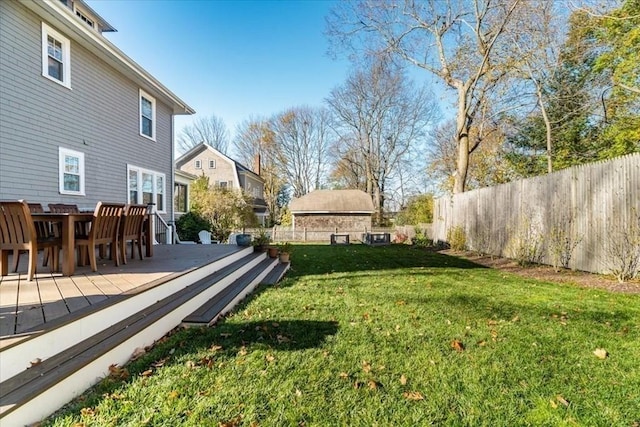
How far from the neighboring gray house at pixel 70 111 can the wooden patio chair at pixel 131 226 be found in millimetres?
2618

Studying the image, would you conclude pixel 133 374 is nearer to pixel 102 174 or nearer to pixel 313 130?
pixel 102 174

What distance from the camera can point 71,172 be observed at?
747 cm

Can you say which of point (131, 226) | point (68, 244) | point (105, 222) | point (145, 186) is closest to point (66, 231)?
point (68, 244)

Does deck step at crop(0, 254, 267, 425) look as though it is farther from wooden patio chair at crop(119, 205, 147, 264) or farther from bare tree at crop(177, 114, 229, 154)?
bare tree at crop(177, 114, 229, 154)

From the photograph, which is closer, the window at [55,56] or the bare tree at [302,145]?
the window at [55,56]

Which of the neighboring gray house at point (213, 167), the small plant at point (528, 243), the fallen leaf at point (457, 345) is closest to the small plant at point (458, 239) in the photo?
the small plant at point (528, 243)

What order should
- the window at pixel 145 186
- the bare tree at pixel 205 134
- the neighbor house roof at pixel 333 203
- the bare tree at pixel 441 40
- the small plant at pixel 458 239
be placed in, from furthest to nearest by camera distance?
the bare tree at pixel 205 134
the neighbor house roof at pixel 333 203
the bare tree at pixel 441 40
the small plant at pixel 458 239
the window at pixel 145 186

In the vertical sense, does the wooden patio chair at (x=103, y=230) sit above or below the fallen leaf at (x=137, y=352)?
above

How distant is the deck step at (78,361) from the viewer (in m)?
1.83

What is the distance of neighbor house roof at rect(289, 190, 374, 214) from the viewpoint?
24.2 metres

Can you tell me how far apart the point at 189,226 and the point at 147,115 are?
177 inches

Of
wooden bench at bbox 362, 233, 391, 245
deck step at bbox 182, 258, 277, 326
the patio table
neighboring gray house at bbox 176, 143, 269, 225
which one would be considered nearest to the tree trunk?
wooden bench at bbox 362, 233, 391, 245

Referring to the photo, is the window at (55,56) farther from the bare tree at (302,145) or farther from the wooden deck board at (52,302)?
the bare tree at (302,145)

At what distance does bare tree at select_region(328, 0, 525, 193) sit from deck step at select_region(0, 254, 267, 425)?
39.1ft
